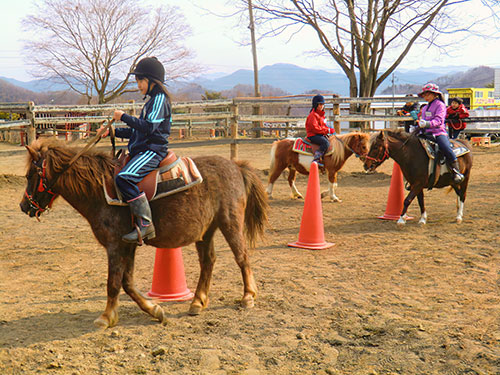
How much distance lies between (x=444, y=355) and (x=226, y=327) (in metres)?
1.73

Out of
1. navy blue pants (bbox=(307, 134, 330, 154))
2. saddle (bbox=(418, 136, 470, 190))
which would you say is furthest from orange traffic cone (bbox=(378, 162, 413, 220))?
navy blue pants (bbox=(307, 134, 330, 154))

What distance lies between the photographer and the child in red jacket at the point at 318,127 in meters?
10.5

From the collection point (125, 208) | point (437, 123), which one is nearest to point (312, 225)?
point (437, 123)

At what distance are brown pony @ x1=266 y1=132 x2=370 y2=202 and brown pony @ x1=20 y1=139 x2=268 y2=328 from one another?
20.9 ft

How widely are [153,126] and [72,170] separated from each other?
2.56 ft

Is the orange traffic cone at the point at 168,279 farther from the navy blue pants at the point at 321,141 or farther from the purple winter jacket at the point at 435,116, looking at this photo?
the navy blue pants at the point at 321,141

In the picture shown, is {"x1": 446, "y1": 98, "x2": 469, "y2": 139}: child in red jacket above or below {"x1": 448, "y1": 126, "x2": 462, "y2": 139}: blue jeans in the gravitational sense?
above

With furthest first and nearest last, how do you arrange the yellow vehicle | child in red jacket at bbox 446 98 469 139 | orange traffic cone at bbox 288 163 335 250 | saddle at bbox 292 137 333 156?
the yellow vehicle, child in red jacket at bbox 446 98 469 139, saddle at bbox 292 137 333 156, orange traffic cone at bbox 288 163 335 250

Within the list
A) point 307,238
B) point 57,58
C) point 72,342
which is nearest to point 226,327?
point 72,342

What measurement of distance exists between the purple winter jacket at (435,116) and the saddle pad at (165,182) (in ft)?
18.1

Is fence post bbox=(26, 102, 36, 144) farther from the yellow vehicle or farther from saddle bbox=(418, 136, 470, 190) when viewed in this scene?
the yellow vehicle

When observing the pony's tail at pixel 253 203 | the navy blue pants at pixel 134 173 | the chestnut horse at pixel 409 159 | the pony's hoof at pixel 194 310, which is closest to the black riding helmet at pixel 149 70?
the navy blue pants at pixel 134 173

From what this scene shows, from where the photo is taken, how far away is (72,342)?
3.77m

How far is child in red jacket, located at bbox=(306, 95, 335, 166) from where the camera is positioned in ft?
34.3
